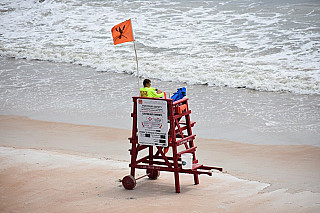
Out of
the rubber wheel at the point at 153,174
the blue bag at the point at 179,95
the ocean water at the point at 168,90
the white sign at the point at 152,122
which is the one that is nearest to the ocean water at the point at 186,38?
the ocean water at the point at 168,90

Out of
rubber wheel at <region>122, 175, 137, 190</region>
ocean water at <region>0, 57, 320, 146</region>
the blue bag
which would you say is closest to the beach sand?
rubber wheel at <region>122, 175, 137, 190</region>

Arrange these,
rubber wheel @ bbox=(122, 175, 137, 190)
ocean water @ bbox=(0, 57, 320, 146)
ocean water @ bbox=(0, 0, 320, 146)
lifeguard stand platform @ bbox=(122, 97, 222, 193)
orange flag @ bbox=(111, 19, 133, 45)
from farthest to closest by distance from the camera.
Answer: ocean water @ bbox=(0, 0, 320, 146)
ocean water @ bbox=(0, 57, 320, 146)
orange flag @ bbox=(111, 19, 133, 45)
rubber wheel @ bbox=(122, 175, 137, 190)
lifeguard stand platform @ bbox=(122, 97, 222, 193)

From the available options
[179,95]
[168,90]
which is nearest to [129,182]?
[179,95]

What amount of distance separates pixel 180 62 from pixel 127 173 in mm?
11396

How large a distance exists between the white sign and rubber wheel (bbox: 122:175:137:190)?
530 mm

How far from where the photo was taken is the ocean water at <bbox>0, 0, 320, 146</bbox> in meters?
11.8

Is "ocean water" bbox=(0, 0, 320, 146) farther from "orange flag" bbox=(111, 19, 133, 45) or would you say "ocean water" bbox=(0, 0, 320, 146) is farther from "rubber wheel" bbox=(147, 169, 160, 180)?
"orange flag" bbox=(111, 19, 133, 45)

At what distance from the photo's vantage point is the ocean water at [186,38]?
54.2ft

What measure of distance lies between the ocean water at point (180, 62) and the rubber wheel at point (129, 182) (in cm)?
379

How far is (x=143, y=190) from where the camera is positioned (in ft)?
22.5

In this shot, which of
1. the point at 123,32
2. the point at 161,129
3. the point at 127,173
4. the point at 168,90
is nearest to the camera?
the point at 161,129

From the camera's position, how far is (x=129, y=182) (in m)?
6.80

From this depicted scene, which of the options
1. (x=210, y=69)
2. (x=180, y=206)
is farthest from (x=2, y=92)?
(x=180, y=206)

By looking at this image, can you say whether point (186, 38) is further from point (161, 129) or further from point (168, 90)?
point (161, 129)
